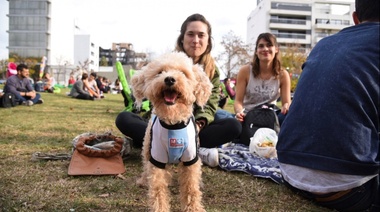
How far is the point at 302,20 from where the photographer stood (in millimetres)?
57188

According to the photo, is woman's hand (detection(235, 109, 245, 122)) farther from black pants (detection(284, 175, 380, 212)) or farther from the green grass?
black pants (detection(284, 175, 380, 212))

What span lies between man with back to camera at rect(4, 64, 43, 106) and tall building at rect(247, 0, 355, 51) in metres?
50.6

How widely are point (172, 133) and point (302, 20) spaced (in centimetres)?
6138

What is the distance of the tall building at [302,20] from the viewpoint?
55625 mm

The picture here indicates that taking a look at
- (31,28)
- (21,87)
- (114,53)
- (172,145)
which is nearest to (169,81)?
(172,145)

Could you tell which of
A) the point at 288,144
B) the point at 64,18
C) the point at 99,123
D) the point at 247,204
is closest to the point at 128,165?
the point at 247,204

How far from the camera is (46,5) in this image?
6425cm

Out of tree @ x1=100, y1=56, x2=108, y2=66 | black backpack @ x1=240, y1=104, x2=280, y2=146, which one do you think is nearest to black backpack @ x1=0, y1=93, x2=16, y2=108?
black backpack @ x1=240, y1=104, x2=280, y2=146

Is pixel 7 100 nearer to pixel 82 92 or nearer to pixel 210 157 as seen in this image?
pixel 82 92

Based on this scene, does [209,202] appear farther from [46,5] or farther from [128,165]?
[46,5]

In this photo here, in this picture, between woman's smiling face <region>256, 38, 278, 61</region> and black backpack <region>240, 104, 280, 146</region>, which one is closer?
black backpack <region>240, 104, 280, 146</region>

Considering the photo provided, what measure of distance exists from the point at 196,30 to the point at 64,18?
7744cm

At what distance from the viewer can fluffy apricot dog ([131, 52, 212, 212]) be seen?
2.31m

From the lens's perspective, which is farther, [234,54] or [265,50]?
[234,54]
